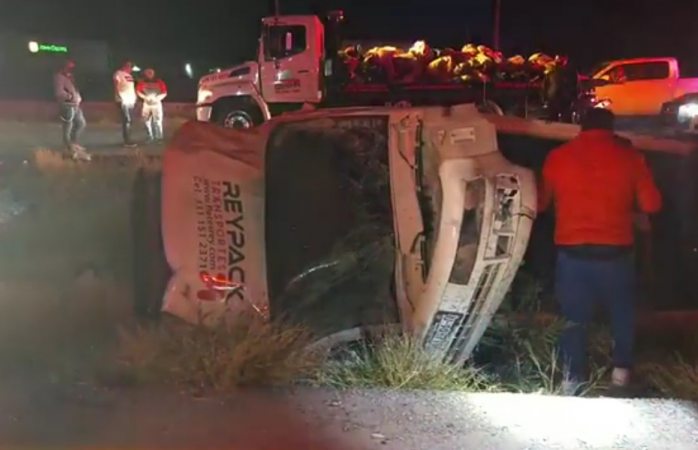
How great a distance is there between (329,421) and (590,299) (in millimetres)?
1939

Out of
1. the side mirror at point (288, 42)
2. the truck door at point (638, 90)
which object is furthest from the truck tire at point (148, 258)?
the truck door at point (638, 90)

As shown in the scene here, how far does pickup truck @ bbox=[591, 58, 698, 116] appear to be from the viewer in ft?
81.3

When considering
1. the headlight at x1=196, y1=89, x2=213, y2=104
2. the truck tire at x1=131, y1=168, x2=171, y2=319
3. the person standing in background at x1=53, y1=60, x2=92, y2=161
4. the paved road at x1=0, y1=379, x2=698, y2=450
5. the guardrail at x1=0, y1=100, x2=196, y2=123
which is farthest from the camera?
the guardrail at x1=0, y1=100, x2=196, y2=123

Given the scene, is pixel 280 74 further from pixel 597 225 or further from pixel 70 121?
pixel 597 225

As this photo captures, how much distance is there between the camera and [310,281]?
666 centimetres

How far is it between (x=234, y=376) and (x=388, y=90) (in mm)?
14187

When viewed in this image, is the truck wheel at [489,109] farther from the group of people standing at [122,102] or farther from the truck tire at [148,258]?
the group of people standing at [122,102]

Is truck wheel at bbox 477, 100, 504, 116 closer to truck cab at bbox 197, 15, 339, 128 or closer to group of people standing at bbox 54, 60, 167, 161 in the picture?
group of people standing at bbox 54, 60, 167, 161

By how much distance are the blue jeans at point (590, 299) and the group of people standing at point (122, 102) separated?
38.2 feet

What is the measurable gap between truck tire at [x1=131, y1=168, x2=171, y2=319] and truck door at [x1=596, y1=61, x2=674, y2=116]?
62.3 ft

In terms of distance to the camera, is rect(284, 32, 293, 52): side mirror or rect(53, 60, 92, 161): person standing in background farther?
rect(284, 32, 293, 52): side mirror

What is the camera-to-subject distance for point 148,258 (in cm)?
703

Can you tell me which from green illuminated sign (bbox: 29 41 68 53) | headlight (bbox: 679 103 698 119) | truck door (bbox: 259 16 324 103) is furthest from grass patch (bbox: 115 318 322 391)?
green illuminated sign (bbox: 29 41 68 53)

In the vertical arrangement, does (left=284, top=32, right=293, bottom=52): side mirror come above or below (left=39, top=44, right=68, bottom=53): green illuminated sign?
above
